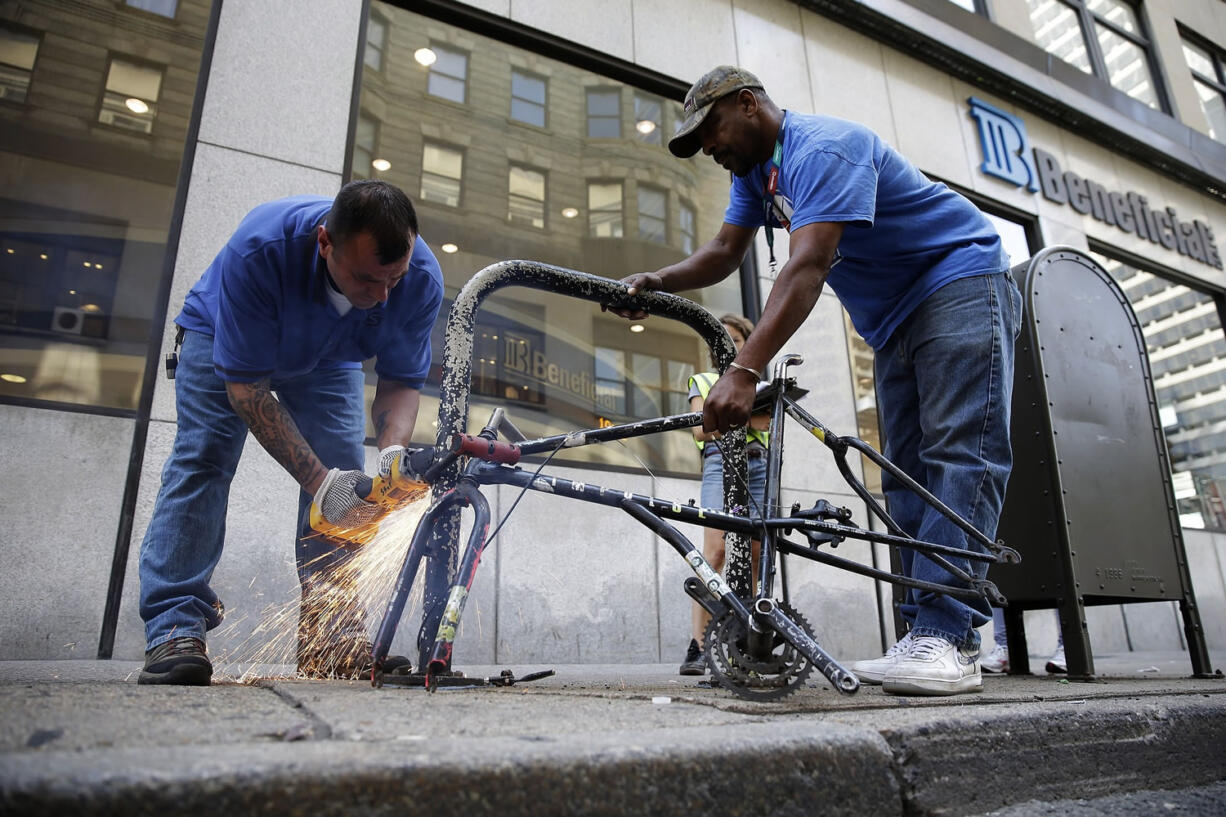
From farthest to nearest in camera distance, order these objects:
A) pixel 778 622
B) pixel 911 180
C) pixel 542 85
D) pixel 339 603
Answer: pixel 542 85 → pixel 339 603 → pixel 911 180 → pixel 778 622

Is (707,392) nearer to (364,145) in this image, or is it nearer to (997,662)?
(997,662)

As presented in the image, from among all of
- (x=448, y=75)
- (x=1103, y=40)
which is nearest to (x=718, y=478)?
(x=448, y=75)

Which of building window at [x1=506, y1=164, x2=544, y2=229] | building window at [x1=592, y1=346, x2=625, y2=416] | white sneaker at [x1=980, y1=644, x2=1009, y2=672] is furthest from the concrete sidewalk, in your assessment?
building window at [x1=506, y1=164, x2=544, y2=229]

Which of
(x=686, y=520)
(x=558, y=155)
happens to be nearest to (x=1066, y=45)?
(x=558, y=155)

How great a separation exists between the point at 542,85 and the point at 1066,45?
7751mm

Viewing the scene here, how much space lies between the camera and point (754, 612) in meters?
1.86

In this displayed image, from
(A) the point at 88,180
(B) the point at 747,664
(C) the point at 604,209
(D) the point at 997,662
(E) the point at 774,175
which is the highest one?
(C) the point at 604,209

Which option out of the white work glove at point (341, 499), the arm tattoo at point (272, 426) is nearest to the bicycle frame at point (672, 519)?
the white work glove at point (341, 499)

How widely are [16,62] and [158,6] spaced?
2.82 ft

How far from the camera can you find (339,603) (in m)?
2.74

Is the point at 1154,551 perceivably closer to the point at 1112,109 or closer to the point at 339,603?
the point at 339,603

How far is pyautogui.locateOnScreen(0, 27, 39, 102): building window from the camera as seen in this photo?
14.5ft

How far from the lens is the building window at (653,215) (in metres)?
6.43

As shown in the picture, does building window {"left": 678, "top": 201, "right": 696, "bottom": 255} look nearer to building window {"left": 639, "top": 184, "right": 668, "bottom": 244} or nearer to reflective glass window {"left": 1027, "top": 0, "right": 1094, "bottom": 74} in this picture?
building window {"left": 639, "top": 184, "right": 668, "bottom": 244}
